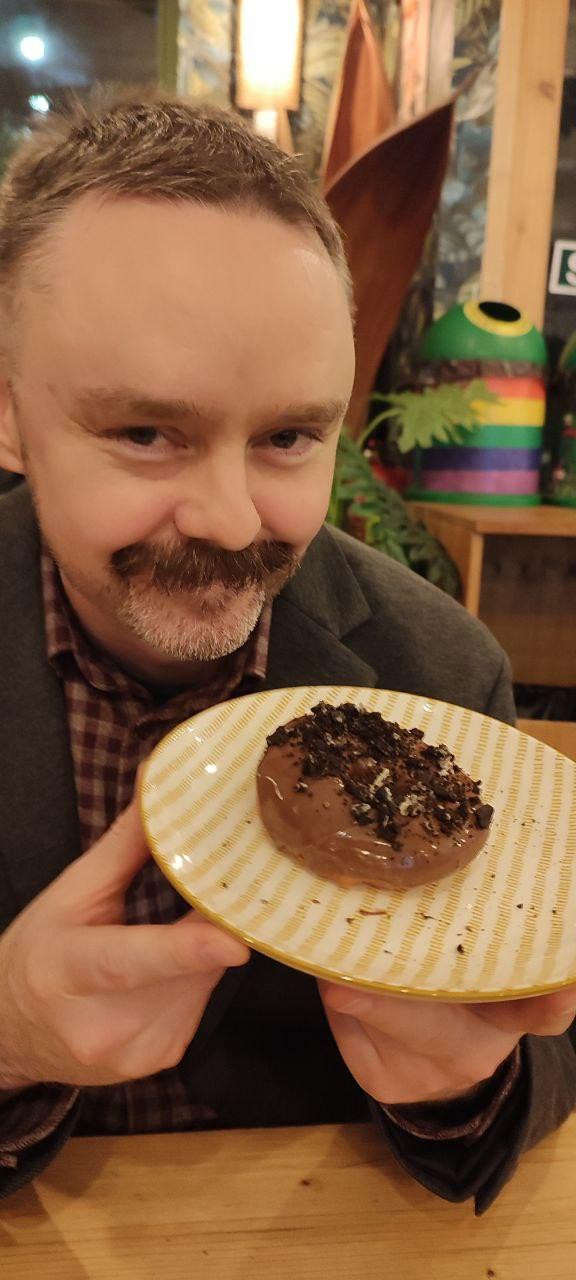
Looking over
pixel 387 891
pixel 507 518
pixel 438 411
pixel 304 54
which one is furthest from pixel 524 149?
pixel 387 891

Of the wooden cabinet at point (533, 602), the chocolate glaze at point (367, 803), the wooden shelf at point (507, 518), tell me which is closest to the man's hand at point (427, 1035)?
the chocolate glaze at point (367, 803)

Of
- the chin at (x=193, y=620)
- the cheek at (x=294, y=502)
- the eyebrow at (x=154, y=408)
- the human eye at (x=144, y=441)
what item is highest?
the eyebrow at (x=154, y=408)

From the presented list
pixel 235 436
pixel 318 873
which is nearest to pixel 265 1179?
pixel 318 873

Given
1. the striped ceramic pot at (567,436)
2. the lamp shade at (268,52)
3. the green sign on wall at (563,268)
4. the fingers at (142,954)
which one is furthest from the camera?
the lamp shade at (268,52)

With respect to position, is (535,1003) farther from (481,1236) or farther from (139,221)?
(139,221)

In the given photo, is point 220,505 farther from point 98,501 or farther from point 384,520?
point 384,520

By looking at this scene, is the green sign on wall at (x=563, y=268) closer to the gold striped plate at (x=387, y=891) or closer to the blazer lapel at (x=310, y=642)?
the blazer lapel at (x=310, y=642)

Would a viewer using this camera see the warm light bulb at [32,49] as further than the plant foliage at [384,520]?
Yes
